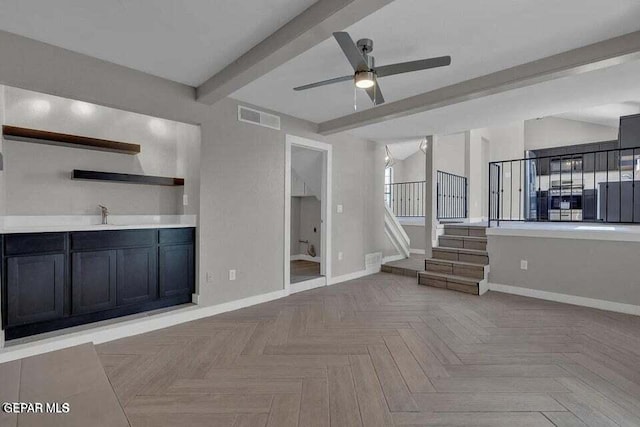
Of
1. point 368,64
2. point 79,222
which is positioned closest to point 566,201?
point 368,64

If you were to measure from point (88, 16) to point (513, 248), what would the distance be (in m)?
5.26

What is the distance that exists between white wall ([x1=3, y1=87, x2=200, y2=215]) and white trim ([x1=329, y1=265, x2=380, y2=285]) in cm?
256

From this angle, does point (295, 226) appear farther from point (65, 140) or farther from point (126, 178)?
point (65, 140)

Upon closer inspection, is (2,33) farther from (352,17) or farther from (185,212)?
(352,17)

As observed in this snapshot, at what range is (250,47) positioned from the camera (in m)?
2.62

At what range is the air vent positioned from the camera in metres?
3.94

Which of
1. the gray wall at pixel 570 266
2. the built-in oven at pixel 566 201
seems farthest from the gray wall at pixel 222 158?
the built-in oven at pixel 566 201

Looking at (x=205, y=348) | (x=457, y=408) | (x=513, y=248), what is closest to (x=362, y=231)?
(x=513, y=248)

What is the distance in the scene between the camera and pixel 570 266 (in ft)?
13.2

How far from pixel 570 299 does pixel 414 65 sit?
3.68 meters

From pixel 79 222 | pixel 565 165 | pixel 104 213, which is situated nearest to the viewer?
pixel 79 222

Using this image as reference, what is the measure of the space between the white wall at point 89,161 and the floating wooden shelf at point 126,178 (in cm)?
12

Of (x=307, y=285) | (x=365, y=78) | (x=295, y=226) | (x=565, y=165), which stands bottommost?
(x=307, y=285)

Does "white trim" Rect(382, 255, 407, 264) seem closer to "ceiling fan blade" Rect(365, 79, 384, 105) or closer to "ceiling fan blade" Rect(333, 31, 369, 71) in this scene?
"ceiling fan blade" Rect(365, 79, 384, 105)
